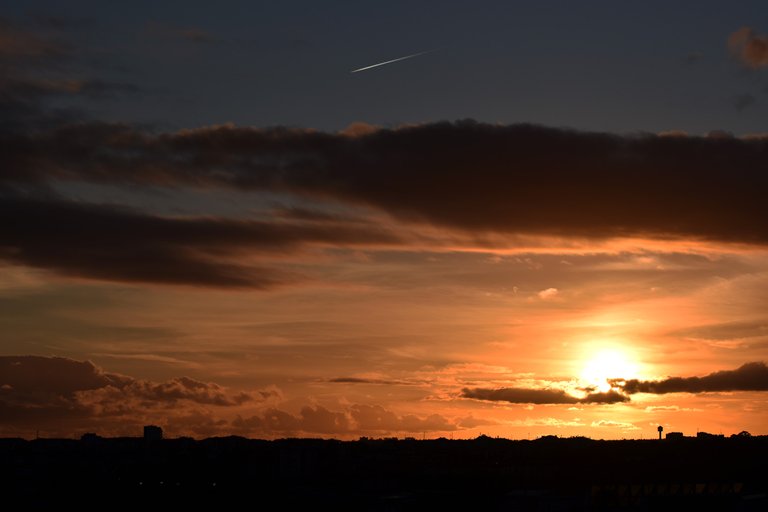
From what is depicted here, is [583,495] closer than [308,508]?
Yes

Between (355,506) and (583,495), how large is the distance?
39896 mm

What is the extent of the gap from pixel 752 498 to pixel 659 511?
15147 millimetres

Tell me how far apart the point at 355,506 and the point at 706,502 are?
5820 centimetres

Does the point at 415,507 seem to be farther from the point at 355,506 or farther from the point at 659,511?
the point at 659,511

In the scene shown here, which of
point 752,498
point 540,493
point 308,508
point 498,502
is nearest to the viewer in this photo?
point 752,498

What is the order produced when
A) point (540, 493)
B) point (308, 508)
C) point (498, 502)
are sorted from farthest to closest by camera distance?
1. point (308, 508)
2. point (498, 502)
3. point (540, 493)

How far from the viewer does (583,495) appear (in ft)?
568

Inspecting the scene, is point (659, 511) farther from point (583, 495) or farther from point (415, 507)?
point (415, 507)

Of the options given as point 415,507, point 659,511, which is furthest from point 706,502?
point 415,507

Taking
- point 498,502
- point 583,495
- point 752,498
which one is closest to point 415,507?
point 498,502

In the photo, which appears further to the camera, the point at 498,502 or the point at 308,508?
the point at 308,508

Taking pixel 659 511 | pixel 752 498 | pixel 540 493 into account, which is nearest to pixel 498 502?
pixel 540 493

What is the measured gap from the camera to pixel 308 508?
199375mm

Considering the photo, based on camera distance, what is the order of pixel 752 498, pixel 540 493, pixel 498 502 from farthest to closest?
1. pixel 498 502
2. pixel 540 493
3. pixel 752 498
